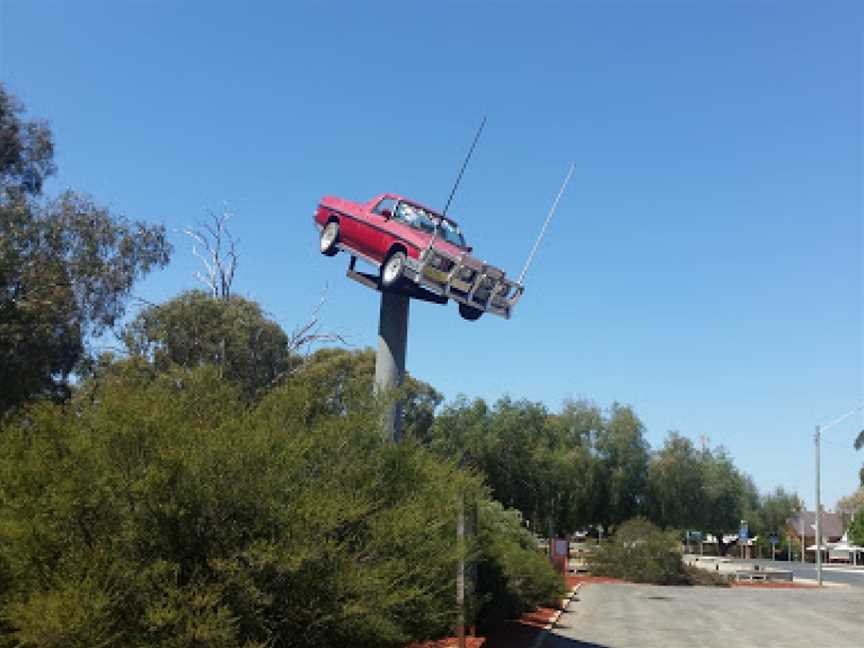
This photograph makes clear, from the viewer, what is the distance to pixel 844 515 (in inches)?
4710

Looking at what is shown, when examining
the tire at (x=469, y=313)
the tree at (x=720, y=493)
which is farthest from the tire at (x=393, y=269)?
the tree at (x=720, y=493)

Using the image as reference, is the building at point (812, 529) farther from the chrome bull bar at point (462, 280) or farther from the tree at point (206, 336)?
the chrome bull bar at point (462, 280)

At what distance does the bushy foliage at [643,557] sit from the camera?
39219mm

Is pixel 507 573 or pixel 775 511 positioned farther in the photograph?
pixel 775 511

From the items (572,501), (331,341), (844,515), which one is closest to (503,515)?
(572,501)

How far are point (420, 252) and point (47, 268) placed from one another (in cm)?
1130

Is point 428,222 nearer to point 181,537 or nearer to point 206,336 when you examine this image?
point 181,537

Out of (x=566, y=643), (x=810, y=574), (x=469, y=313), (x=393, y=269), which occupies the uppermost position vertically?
(x=393, y=269)

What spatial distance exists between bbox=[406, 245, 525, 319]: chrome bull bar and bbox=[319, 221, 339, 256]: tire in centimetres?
301

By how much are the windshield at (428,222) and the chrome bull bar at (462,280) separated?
986 mm

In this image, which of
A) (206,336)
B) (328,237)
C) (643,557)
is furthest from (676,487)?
(328,237)

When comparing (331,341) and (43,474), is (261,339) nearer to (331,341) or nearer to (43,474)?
(331,341)

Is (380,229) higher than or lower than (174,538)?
higher

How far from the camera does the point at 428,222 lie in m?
19.9
